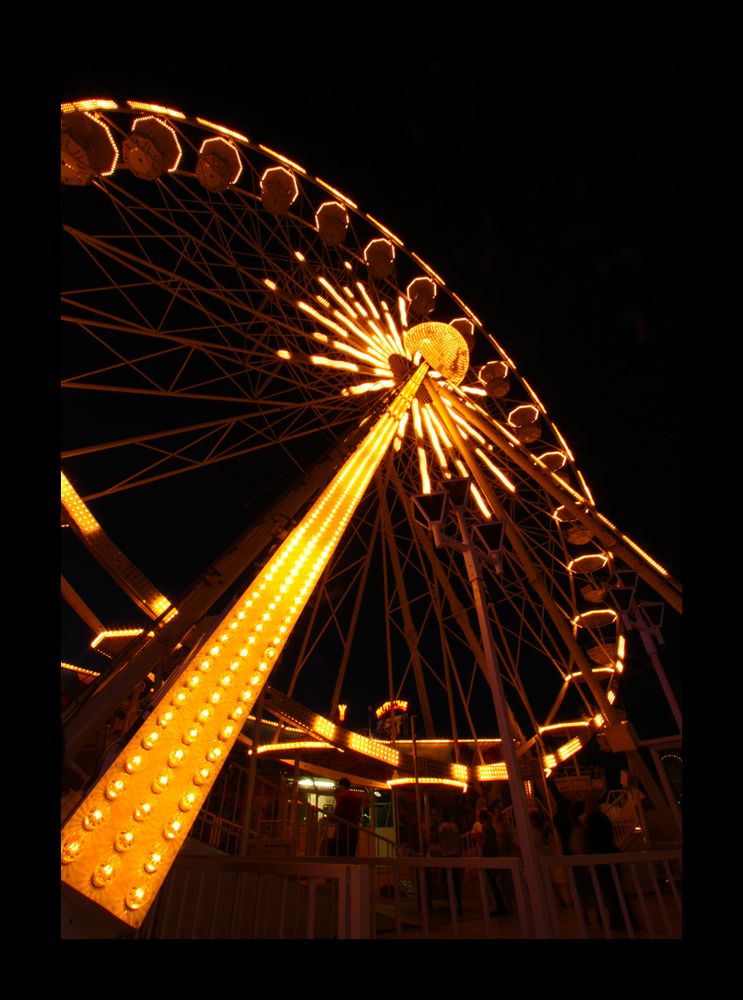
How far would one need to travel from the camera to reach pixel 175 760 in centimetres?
255

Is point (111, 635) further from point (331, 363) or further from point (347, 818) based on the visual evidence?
point (331, 363)

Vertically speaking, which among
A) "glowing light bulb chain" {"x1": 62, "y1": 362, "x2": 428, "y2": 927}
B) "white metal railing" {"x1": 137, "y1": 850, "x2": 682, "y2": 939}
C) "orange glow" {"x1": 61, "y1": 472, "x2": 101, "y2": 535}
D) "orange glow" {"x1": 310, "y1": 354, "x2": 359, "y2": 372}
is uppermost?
"orange glow" {"x1": 310, "y1": 354, "x2": 359, "y2": 372}

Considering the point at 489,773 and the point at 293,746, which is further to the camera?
the point at 489,773

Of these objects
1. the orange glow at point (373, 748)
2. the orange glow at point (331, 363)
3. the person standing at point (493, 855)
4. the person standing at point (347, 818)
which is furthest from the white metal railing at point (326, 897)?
the orange glow at point (373, 748)

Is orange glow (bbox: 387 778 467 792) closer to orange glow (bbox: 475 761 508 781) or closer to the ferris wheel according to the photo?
orange glow (bbox: 475 761 508 781)

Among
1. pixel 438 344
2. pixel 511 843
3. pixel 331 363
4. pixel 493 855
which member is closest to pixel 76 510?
pixel 331 363

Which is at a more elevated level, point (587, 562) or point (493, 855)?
point (587, 562)

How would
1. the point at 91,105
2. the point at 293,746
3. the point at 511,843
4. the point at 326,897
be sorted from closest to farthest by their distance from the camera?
the point at 326,897 < the point at 91,105 < the point at 511,843 < the point at 293,746

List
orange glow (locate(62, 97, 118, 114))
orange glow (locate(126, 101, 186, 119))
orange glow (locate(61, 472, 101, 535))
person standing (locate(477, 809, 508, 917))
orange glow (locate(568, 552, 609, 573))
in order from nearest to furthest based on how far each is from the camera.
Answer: person standing (locate(477, 809, 508, 917)) < orange glow (locate(62, 97, 118, 114)) < orange glow (locate(126, 101, 186, 119)) < orange glow (locate(568, 552, 609, 573)) < orange glow (locate(61, 472, 101, 535))

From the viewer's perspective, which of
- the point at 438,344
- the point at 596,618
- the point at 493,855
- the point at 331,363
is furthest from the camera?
the point at 596,618

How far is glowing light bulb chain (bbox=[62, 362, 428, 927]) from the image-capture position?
2033mm

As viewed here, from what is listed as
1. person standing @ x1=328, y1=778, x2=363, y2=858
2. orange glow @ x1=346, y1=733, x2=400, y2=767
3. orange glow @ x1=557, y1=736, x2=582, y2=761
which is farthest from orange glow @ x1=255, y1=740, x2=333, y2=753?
orange glow @ x1=557, y1=736, x2=582, y2=761

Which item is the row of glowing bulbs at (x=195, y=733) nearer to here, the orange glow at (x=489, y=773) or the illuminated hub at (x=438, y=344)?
the illuminated hub at (x=438, y=344)

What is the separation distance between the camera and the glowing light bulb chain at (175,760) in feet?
6.67
